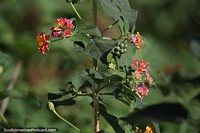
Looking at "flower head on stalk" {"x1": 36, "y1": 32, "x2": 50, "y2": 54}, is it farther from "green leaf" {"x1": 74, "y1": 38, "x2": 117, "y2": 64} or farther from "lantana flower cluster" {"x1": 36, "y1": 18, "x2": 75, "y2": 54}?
"green leaf" {"x1": 74, "y1": 38, "x2": 117, "y2": 64}

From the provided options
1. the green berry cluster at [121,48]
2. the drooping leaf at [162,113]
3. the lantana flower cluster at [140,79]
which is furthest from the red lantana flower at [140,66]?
the drooping leaf at [162,113]

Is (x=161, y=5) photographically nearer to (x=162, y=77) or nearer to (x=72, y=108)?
(x=72, y=108)

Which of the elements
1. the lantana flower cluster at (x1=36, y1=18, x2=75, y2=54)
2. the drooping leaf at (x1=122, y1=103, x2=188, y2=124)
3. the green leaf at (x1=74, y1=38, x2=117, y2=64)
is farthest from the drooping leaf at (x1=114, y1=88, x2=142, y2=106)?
the drooping leaf at (x1=122, y1=103, x2=188, y2=124)

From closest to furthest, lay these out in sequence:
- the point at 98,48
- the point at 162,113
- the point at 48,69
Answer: the point at 162,113 → the point at 98,48 → the point at 48,69

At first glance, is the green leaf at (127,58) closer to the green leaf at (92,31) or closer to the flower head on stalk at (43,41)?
the green leaf at (92,31)

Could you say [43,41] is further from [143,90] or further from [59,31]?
[143,90]

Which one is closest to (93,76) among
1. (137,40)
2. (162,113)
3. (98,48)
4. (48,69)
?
(98,48)
